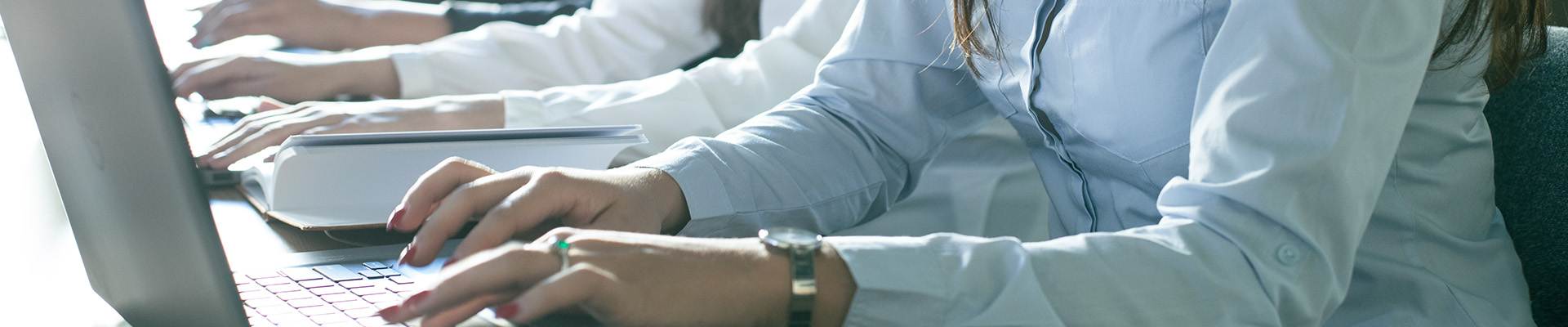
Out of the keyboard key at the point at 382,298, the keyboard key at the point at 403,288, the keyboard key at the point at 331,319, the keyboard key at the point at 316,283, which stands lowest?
the keyboard key at the point at 316,283

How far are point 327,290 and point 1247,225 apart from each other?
0.43 metres

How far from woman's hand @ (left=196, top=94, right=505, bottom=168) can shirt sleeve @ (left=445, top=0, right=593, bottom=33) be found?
635 millimetres

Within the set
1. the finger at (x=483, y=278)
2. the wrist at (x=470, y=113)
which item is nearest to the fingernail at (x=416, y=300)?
the finger at (x=483, y=278)

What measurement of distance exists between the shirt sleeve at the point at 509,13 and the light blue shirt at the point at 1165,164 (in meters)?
0.86

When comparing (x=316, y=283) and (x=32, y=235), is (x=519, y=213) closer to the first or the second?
(x=316, y=283)

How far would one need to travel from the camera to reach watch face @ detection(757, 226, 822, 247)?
506 mm

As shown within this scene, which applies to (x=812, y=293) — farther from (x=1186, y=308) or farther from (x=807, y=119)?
(x=807, y=119)

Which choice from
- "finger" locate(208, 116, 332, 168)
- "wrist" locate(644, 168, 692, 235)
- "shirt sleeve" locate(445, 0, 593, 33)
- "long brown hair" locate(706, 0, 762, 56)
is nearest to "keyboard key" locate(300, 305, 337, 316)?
"wrist" locate(644, 168, 692, 235)

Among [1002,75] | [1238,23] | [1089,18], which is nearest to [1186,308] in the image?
[1238,23]

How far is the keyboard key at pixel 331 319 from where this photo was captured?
525 millimetres

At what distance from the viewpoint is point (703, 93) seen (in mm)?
1124

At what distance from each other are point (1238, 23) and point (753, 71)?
0.68m

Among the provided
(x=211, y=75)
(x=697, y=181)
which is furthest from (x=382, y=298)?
(x=211, y=75)

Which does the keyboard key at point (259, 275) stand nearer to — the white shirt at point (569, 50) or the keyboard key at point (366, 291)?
the keyboard key at point (366, 291)
